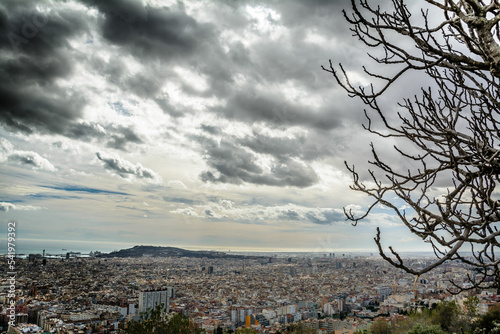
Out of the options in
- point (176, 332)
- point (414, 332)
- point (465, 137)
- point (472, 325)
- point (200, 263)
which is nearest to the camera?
point (465, 137)

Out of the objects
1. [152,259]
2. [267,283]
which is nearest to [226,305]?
[267,283]

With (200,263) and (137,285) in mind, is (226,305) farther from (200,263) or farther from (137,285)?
(200,263)

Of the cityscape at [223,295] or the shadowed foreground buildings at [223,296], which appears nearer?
the cityscape at [223,295]

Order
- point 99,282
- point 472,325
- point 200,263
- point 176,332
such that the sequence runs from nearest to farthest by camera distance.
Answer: point 176,332 → point 472,325 → point 99,282 → point 200,263

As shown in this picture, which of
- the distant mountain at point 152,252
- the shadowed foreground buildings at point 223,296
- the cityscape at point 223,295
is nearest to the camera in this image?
the cityscape at point 223,295

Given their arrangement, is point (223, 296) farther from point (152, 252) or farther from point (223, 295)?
point (152, 252)

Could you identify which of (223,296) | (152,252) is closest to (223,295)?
(223,296)

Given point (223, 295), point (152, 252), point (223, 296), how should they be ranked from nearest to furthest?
point (223, 296) < point (223, 295) < point (152, 252)

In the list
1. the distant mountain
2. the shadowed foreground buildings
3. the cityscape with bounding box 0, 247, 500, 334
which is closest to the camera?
the cityscape with bounding box 0, 247, 500, 334
